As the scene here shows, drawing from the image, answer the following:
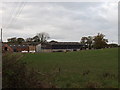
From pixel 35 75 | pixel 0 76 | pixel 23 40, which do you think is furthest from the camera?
pixel 23 40

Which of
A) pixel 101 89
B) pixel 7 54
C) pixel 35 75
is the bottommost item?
pixel 101 89

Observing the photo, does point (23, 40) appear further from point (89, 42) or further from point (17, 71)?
point (17, 71)

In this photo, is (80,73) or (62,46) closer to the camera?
(80,73)

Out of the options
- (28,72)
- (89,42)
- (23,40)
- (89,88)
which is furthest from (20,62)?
(23,40)

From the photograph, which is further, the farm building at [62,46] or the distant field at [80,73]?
the farm building at [62,46]

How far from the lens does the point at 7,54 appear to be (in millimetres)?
10336

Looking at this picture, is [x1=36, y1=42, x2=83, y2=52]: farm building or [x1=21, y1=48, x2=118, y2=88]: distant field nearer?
[x1=21, y1=48, x2=118, y2=88]: distant field

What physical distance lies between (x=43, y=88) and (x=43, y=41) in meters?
148

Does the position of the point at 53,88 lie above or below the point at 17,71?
below

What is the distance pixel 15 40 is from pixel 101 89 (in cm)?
14664

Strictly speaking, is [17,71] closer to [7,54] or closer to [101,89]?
[7,54]

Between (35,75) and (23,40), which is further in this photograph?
(23,40)

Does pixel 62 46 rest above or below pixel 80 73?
above

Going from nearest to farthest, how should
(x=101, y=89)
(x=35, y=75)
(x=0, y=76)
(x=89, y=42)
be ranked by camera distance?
1. (x=0, y=76)
2. (x=35, y=75)
3. (x=101, y=89)
4. (x=89, y=42)
